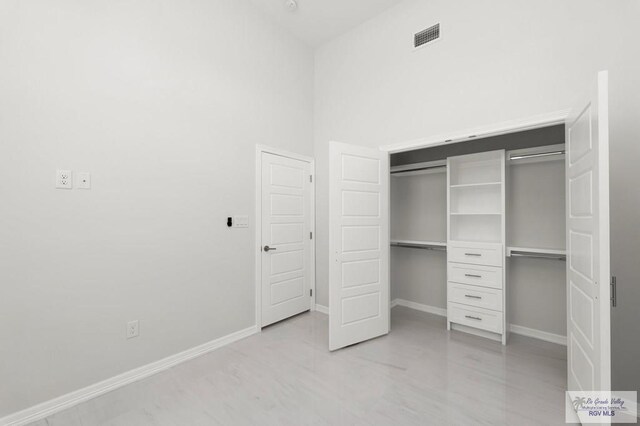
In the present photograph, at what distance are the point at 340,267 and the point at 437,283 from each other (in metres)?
1.72

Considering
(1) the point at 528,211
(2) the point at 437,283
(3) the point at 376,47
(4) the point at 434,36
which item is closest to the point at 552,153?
(1) the point at 528,211

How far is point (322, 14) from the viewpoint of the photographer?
3.35 metres

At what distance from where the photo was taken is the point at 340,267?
111 inches

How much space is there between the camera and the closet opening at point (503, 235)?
286 centimetres

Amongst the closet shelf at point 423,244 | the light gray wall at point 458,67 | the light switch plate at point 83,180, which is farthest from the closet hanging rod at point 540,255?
the light switch plate at point 83,180

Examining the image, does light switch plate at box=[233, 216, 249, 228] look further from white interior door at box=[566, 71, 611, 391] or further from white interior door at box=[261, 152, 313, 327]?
white interior door at box=[566, 71, 611, 391]

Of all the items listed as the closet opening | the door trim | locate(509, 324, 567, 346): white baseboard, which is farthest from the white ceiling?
locate(509, 324, 567, 346): white baseboard

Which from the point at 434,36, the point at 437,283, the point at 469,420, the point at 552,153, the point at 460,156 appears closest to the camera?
the point at 469,420

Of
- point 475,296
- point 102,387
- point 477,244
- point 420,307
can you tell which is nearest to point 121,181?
point 102,387

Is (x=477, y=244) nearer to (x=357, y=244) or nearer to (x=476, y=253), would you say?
(x=476, y=253)

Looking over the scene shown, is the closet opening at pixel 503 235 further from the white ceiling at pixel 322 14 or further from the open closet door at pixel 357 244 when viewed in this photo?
the white ceiling at pixel 322 14

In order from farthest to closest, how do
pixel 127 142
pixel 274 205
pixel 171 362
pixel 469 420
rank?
pixel 274 205 < pixel 171 362 < pixel 127 142 < pixel 469 420

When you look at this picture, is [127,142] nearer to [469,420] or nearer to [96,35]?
[96,35]

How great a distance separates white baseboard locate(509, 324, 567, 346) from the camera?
111 inches
